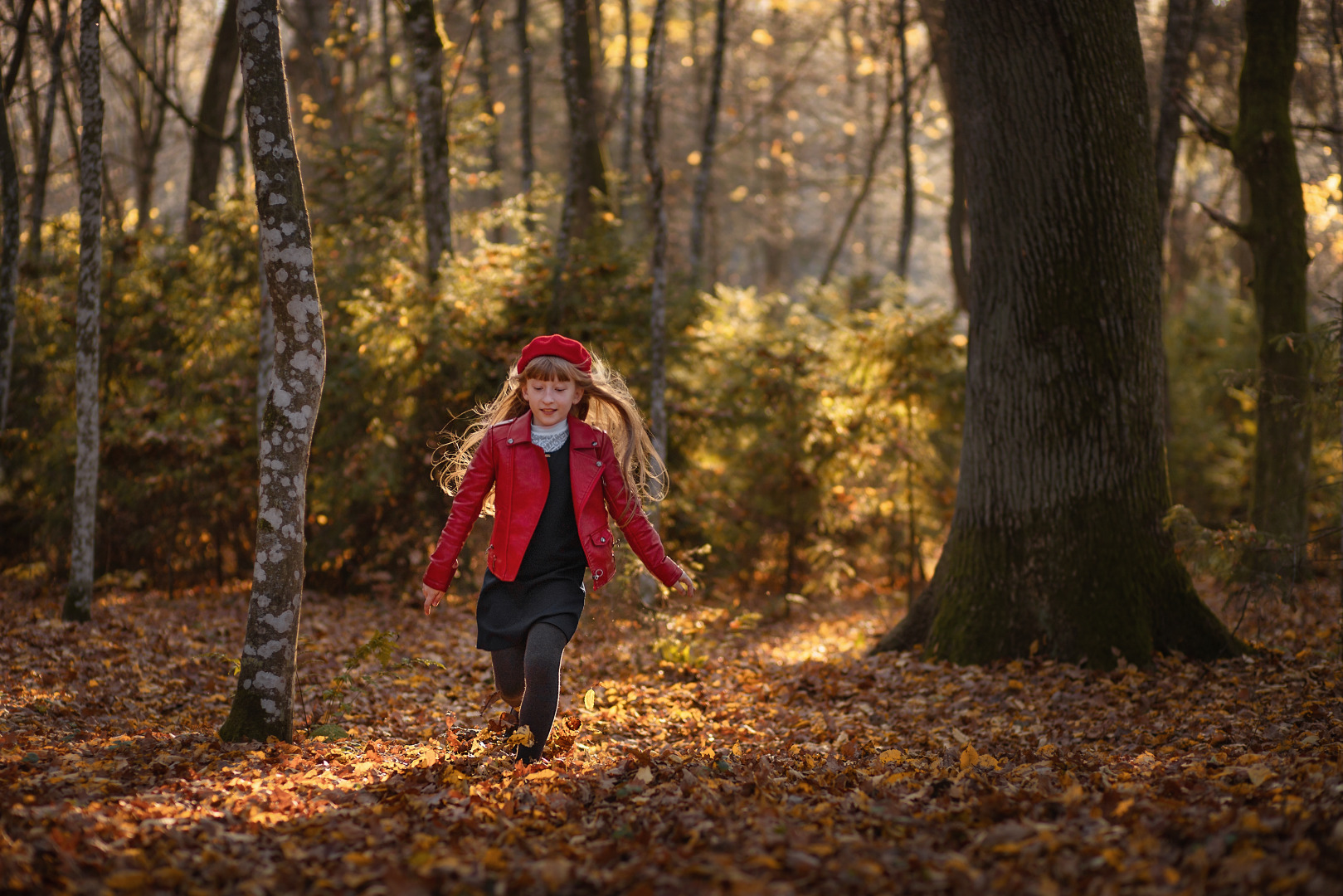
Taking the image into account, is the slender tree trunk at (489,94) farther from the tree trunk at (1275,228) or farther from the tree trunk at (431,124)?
the tree trunk at (1275,228)

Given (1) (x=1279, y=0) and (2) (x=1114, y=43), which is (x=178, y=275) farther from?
(1) (x=1279, y=0)

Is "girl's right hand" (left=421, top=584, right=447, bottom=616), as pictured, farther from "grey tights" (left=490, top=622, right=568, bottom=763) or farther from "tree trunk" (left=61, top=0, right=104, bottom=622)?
"tree trunk" (left=61, top=0, right=104, bottom=622)

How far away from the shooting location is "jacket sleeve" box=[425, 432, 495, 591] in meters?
4.15

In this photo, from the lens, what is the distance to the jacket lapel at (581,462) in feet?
13.6

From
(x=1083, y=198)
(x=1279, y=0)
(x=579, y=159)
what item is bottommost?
(x=1083, y=198)

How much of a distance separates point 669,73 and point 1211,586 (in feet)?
59.4

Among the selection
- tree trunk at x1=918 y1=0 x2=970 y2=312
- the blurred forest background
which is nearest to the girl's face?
the blurred forest background

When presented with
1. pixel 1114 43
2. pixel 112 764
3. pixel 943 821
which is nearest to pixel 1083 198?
pixel 1114 43

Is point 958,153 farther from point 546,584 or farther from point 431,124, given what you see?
point 546,584

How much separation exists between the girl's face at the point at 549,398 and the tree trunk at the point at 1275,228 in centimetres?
741

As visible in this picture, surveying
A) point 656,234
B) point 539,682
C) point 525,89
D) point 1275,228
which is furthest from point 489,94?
point 539,682

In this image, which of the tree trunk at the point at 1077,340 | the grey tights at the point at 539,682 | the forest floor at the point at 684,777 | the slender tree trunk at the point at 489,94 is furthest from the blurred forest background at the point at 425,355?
the grey tights at the point at 539,682

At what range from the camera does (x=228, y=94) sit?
1301 centimetres

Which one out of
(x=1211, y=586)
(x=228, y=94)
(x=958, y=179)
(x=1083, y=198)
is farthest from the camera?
(x=958, y=179)
